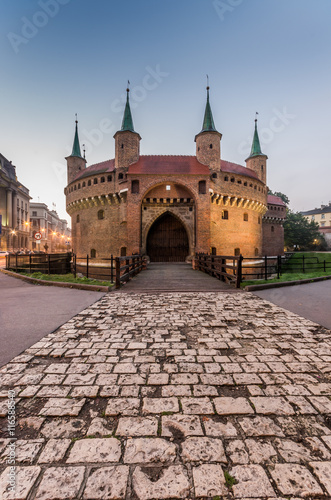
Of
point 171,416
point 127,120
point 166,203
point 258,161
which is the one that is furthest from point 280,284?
point 258,161

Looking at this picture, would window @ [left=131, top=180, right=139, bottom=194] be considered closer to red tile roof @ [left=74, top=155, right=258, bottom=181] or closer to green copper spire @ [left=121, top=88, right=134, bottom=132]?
red tile roof @ [left=74, top=155, right=258, bottom=181]

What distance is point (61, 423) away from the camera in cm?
208

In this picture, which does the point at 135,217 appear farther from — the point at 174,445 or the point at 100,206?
the point at 174,445

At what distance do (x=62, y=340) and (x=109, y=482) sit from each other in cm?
271

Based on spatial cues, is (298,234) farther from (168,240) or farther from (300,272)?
(168,240)

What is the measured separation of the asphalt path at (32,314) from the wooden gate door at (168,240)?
13.9 m

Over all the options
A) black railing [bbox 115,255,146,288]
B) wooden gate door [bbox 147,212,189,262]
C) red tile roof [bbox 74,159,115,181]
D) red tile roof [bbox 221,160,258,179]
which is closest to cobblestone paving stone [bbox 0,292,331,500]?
black railing [bbox 115,255,146,288]

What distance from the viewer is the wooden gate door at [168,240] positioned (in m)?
21.9

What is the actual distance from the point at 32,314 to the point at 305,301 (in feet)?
Result: 23.6

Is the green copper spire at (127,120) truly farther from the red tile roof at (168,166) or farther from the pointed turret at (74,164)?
the pointed turret at (74,164)

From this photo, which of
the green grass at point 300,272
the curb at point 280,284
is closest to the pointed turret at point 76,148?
the green grass at point 300,272

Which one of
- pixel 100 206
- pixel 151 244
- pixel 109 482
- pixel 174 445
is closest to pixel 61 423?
pixel 109 482

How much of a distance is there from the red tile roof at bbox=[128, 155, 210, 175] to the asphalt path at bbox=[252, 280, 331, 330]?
14107 mm

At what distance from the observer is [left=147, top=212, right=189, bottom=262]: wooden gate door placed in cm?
2191
